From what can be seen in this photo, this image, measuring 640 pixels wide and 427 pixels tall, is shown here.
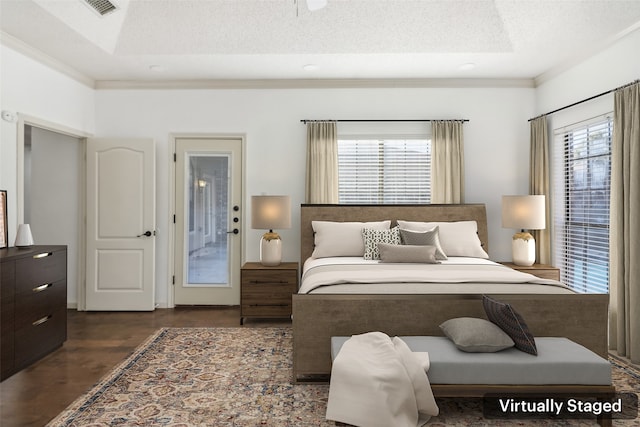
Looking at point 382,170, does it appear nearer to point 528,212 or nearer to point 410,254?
point 410,254

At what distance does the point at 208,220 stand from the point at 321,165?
58.7 inches

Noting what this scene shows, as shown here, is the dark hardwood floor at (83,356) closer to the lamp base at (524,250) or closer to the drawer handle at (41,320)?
the drawer handle at (41,320)

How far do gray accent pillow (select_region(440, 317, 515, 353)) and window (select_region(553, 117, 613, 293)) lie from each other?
6.80ft

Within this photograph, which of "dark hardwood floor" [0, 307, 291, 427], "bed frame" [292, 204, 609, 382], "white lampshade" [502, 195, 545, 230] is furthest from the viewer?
"white lampshade" [502, 195, 545, 230]

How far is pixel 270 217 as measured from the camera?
4.32m

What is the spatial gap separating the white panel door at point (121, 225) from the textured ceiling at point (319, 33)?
0.97 m

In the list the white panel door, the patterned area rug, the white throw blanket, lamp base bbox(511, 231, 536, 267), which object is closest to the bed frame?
the patterned area rug

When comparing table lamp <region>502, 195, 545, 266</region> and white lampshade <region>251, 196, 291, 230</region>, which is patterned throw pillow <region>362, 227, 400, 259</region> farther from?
table lamp <region>502, 195, 545, 266</region>

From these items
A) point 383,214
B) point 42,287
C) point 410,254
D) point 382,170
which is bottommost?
point 42,287

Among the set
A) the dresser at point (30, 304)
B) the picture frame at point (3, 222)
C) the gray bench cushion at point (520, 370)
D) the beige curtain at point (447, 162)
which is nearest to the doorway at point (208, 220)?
the dresser at point (30, 304)

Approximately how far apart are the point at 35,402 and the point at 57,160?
320cm

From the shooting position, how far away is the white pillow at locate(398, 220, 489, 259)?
165 inches

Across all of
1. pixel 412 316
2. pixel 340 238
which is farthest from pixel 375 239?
pixel 412 316

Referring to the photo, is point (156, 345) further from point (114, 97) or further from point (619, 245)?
point (619, 245)
